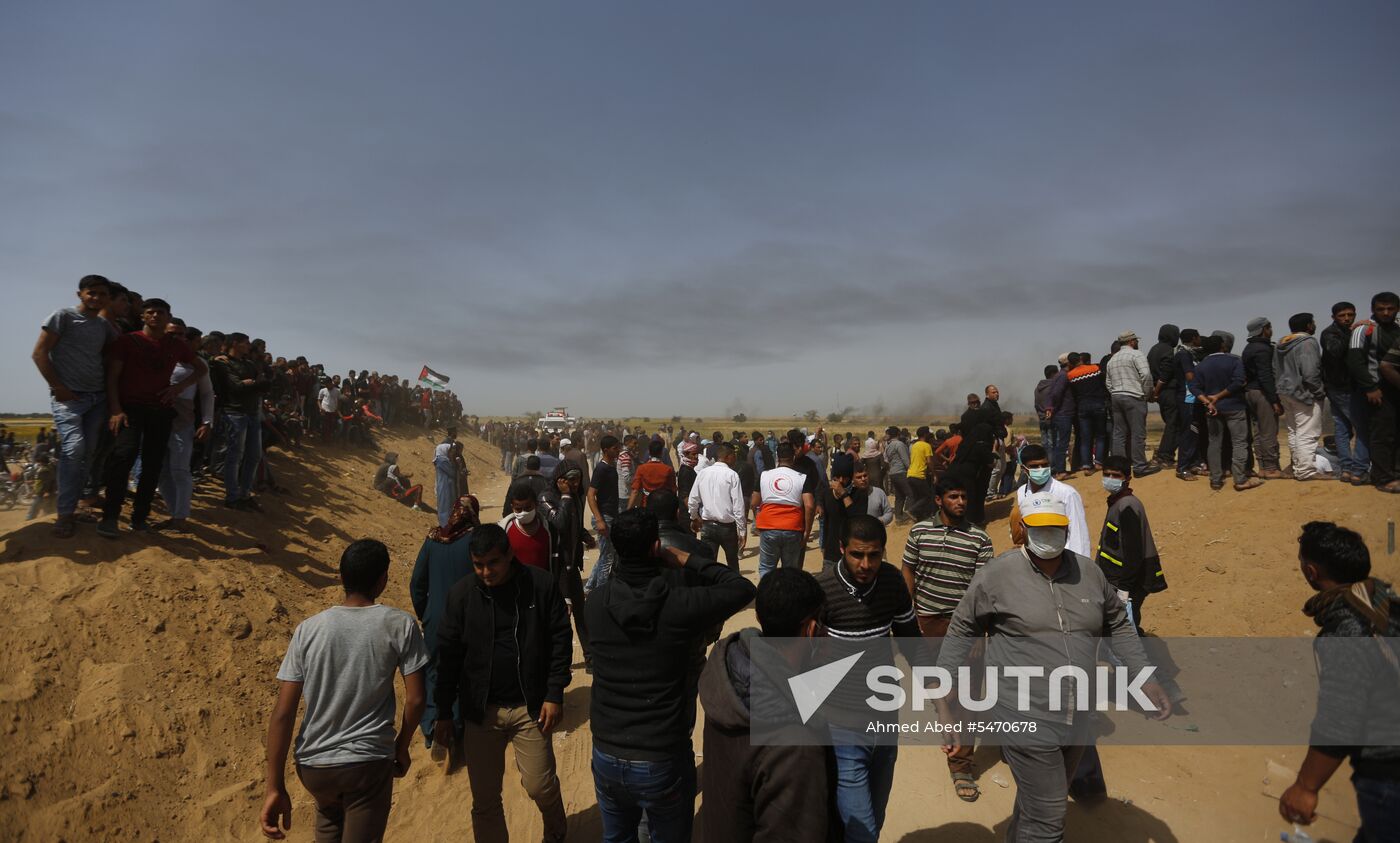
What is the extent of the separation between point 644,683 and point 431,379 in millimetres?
27454

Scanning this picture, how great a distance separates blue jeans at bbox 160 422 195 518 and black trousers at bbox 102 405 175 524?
5.7 inches

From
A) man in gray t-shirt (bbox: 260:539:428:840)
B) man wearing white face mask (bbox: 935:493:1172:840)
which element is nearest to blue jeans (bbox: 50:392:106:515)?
man in gray t-shirt (bbox: 260:539:428:840)

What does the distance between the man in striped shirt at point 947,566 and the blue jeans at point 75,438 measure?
713 centimetres

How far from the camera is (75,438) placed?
17.7ft

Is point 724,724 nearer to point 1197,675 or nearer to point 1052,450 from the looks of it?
point 1197,675

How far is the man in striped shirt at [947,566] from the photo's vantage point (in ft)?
13.8

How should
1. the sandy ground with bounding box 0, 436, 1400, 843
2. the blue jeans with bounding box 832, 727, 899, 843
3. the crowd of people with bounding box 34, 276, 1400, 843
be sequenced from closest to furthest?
1. the crowd of people with bounding box 34, 276, 1400, 843
2. the blue jeans with bounding box 832, 727, 899, 843
3. the sandy ground with bounding box 0, 436, 1400, 843

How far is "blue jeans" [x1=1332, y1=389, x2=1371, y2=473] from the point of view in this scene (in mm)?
6863

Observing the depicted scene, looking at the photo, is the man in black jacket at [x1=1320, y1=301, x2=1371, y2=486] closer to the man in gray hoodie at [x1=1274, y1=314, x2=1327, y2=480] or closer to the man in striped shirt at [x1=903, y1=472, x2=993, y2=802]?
the man in gray hoodie at [x1=1274, y1=314, x2=1327, y2=480]

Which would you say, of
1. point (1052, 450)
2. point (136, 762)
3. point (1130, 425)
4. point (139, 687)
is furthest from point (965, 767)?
point (1052, 450)

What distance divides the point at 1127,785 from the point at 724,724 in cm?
377

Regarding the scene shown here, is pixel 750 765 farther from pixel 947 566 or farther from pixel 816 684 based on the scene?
pixel 947 566

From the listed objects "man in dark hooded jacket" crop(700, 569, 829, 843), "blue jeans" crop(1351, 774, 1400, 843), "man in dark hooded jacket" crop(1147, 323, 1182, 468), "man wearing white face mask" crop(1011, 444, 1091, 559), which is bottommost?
"blue jeans" crop(1351, 774, 1400, 843)

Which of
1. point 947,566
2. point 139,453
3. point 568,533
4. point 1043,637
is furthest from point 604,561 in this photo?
point 1043,637
